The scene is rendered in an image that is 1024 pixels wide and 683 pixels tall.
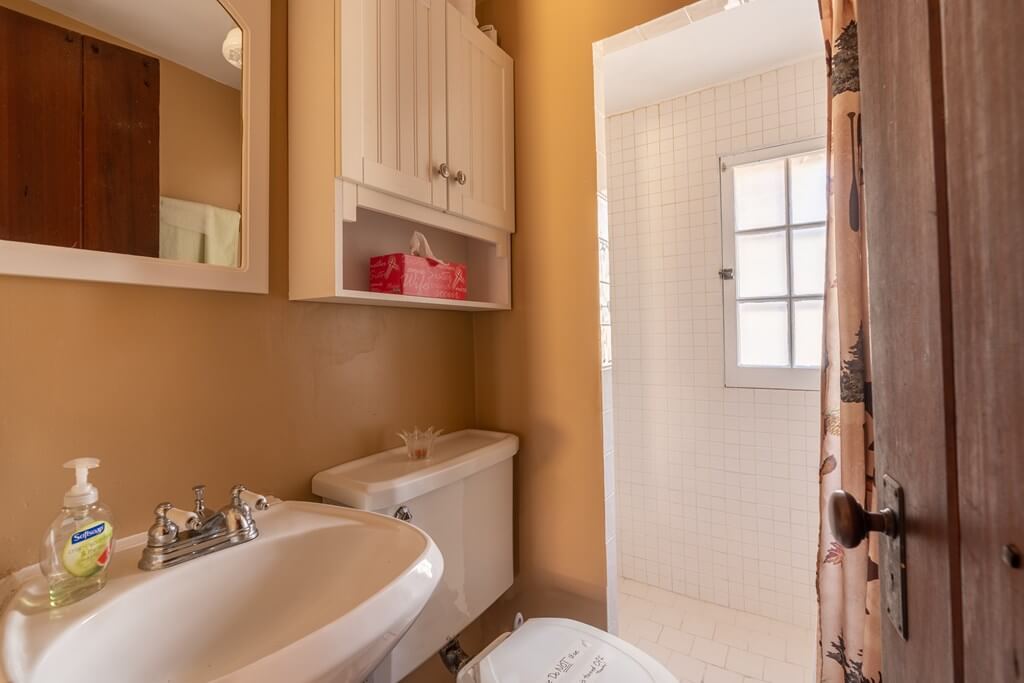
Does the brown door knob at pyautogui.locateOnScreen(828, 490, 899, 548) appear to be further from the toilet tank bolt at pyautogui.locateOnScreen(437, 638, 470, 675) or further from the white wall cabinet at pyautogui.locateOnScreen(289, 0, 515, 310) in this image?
the toilet tank bolt at pyautogui.locateOnScreen(437, 638, 470, 675)

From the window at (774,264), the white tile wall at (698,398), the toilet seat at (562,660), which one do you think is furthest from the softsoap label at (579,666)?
the window at (774,264)

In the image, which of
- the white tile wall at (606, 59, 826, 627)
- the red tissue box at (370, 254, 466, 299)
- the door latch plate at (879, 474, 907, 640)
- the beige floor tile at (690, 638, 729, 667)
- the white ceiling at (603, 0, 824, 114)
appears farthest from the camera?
the white tile wall at (606, 59, 826, 627)

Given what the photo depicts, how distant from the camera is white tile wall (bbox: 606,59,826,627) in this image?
1.88 metres

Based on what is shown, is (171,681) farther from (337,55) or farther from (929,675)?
(337,55)

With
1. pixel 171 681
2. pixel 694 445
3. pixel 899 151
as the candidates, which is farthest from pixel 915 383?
pixel 694 445

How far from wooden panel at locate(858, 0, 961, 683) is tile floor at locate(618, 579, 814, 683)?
1515 mm

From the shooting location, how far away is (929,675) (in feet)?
1.30

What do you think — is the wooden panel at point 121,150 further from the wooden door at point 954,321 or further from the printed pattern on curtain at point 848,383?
the printed pattern on curtain at point 848,383

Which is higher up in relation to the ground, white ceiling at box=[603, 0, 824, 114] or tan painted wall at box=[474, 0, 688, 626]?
white ceiling at box=[603, 0, 824, 114]

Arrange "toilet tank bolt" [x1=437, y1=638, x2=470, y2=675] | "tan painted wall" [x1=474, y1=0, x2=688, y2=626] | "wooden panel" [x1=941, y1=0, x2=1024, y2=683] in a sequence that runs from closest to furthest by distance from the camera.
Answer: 1. "wooden panel" [x1=941, y1=0, x2=1024, y2=683]
2. "toilet tank bolt" [x1=437, y1=638, x2=470, y2=675]
3. "tan painted wall" [x1=474, y1=0, x2=688, y2=626]

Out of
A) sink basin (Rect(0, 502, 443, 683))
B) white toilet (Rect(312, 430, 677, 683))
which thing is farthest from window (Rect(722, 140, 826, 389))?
sink basin (Rect(0, 502, 443, 683))

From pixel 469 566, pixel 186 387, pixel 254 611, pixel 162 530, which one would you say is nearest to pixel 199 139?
pixel 186 387

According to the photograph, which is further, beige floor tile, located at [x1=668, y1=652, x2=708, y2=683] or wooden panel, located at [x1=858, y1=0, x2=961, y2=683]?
beige floor tile, located at [x1=668, y1=652, x2=708, y2=683]

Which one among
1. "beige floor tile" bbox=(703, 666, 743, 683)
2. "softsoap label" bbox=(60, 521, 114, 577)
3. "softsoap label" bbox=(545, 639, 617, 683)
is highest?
"softsoap label" bbox=(60, 521, 114, 577)
